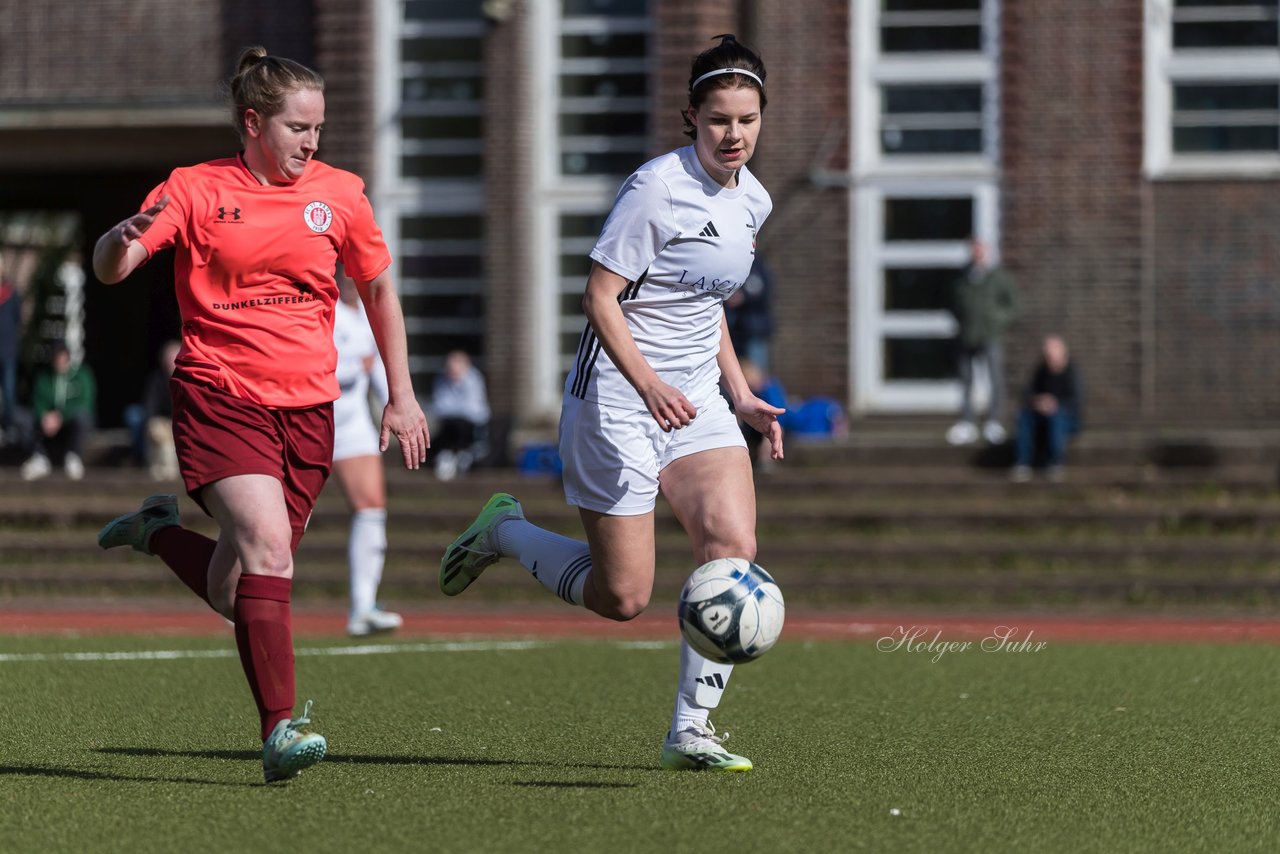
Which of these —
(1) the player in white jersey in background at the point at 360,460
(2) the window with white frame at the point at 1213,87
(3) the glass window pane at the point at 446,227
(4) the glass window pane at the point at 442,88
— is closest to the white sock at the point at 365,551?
(1) the player in white jersey in background at the point at 360,460

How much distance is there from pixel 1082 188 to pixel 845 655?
11240mm

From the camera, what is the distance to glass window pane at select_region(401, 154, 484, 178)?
75.7 ft

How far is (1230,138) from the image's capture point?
2175 cm

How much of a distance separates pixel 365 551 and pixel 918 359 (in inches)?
448

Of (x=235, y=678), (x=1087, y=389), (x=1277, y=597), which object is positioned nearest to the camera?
(x=235, y=678)

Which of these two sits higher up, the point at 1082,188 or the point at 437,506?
→ the point at 1082,188

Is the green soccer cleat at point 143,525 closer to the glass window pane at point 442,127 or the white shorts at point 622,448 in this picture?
the white shorts at point 622,448

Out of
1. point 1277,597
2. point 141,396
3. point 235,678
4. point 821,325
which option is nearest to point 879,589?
point 1277,597

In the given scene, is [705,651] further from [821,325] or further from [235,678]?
[821,325]

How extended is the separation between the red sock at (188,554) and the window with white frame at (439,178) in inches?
627

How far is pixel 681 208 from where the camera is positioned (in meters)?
6.35

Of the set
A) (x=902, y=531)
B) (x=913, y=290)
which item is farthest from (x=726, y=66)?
(x=913, y=290)

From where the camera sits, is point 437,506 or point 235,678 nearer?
point 235,678

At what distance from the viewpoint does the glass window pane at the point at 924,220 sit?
2206cm
